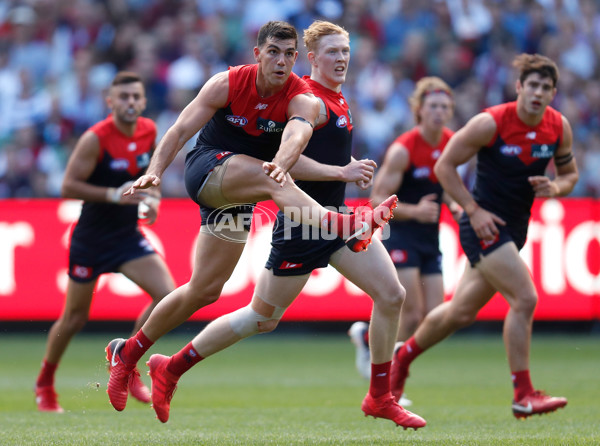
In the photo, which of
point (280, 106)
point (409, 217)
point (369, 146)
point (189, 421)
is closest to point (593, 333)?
point (369, 146)

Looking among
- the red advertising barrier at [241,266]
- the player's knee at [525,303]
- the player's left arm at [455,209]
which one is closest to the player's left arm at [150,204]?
the player's left arm at [455,209]

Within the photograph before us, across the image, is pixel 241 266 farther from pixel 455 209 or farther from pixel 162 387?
pixel 162 387

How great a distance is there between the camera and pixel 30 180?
14.1 m

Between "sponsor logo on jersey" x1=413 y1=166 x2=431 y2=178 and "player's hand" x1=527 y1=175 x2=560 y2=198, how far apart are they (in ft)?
6.15

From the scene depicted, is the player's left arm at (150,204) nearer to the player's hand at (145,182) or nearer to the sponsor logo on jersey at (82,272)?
the sponsor logo on jersey at (82,272)

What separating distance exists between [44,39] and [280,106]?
10984mm

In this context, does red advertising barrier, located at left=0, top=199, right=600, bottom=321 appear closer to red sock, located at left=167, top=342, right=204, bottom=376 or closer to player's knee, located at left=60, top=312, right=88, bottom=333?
player's knee, located at left=60, top=312, right=88, bottom=333

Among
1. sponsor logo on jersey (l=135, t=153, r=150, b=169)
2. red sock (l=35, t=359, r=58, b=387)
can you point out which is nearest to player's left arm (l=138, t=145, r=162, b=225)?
sponsor logo on jersey (l=135, t=153, r=150, b=169)

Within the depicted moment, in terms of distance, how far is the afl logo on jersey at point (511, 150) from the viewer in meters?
7.62

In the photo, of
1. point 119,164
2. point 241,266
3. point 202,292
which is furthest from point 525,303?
point 241,266

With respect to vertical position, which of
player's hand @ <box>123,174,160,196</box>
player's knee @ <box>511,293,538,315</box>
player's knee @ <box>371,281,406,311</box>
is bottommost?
player's knee @ <box>511,293,538,315</box>

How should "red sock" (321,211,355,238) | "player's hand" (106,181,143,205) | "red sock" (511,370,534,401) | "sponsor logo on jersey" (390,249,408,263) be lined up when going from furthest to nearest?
"sponsor logo on jersey" (390,249,408,263) → "player's hand" (106,181,143,205) → "red sock" (511,370,534,401) → "red sock" (321,211,355,238)

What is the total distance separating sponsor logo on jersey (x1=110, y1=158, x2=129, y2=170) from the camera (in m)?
8.62

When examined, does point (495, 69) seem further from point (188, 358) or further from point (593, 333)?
point (188, 358)
